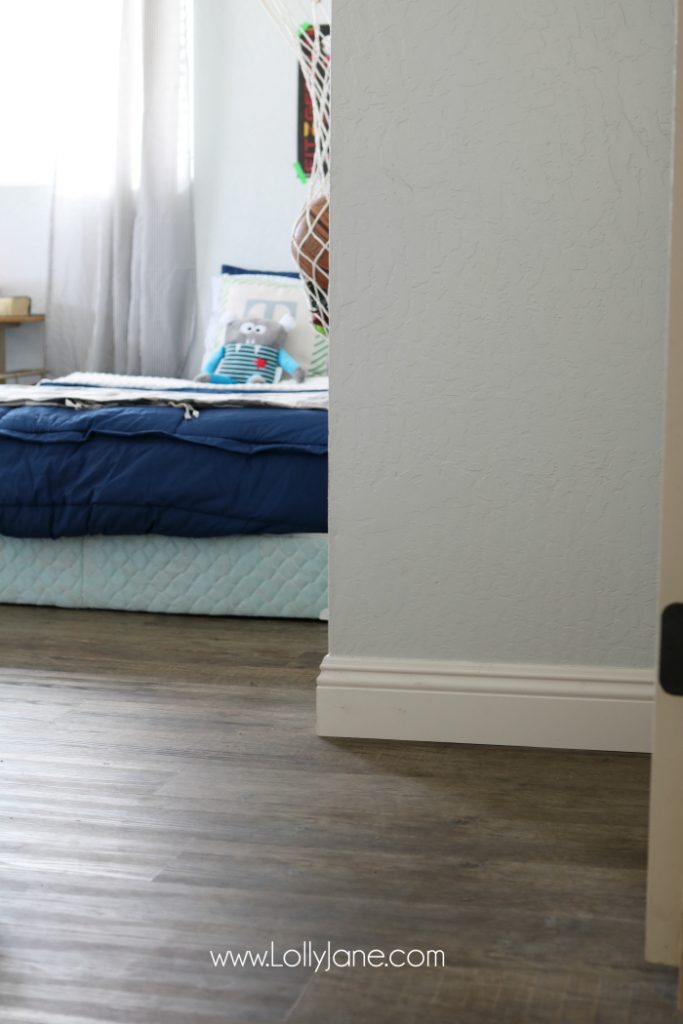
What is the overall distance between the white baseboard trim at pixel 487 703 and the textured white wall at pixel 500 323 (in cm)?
4

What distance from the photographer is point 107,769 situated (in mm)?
2051

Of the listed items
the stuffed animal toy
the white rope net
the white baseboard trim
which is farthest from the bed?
the stuffed animal toy

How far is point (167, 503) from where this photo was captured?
3.08 meters

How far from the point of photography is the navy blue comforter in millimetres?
3049

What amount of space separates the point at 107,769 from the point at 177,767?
0.12 metres

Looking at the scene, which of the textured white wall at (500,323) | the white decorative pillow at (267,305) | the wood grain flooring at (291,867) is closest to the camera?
the wood grain flooring at (291,867)

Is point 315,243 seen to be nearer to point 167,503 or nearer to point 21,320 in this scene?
→ point 167,503

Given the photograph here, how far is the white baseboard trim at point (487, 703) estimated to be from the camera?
2137 millimetres

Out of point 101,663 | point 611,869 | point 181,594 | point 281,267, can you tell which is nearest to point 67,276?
point 281,267

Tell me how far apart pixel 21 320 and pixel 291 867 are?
13.1 feet

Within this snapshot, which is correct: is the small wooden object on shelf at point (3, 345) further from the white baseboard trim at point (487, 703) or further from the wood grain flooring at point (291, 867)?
the white baseboard trim at point (487, 703)

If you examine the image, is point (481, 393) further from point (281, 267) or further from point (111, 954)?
point (281, 267)

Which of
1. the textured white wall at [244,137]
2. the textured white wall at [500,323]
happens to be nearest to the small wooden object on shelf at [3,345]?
the textured white wall at [244,137]

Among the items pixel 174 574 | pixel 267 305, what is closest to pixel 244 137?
pixel 267 305
